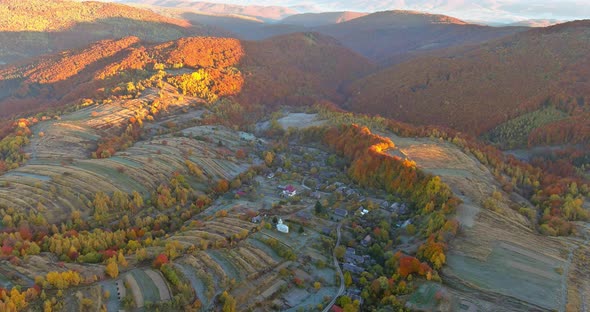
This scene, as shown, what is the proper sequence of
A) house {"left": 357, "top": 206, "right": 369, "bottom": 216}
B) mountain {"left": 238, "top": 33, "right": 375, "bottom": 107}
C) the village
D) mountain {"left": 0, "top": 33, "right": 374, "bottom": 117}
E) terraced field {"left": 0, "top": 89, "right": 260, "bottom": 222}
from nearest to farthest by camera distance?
1. the village
2. terraced field {"left": 0, "top": 89, "right": 260, "bottom": 222}
3. house {"left": 357, "top": 206, "right": 369, "bottom": 216}
4. mountain {"left": 0, "top": 33, "right": 374, "bottom": 117}
5. mountain {"left": 238, "top": 33, "right": 375, "bottom": 107}

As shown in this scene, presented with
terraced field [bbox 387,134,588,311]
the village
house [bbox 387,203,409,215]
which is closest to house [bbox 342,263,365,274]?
the village

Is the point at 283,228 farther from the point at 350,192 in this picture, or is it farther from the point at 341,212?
the point at 350,192

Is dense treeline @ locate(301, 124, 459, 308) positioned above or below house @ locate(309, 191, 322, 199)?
above

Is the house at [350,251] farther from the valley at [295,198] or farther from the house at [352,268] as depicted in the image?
the house at [352,268]

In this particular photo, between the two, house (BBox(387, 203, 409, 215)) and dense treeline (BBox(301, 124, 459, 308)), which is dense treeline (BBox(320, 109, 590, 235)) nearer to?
dense treeline (BBox(301, 124, 459, 308))

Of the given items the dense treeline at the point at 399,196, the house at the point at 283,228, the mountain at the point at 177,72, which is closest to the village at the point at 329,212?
the house at the point at 283,228

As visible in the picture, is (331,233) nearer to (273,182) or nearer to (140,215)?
(273,182)

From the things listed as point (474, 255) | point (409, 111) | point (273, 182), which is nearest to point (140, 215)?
point (273, 182)
